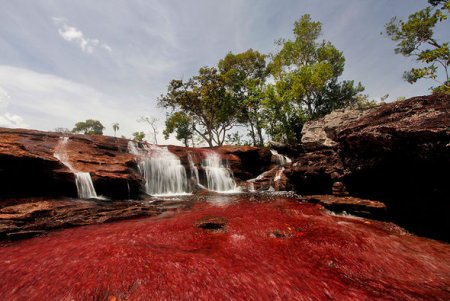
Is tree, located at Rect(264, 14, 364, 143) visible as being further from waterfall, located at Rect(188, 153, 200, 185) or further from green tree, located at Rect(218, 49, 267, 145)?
waterfall, located at Rect(188, 153, 200, 185)

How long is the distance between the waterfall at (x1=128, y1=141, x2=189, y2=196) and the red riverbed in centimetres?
1002

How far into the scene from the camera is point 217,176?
19.3 meters

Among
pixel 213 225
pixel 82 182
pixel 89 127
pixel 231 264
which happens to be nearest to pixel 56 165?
pixel 82 182

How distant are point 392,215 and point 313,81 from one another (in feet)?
69.1

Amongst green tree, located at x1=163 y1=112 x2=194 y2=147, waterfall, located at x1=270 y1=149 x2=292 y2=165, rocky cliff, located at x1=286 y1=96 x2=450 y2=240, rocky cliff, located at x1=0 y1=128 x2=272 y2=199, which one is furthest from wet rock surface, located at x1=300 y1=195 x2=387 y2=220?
green tree, located at x1=163 y1=112 x2=194 y2=147

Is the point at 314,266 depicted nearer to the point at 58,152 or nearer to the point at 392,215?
the point at 392,215

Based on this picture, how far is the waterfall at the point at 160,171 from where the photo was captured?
620 inches

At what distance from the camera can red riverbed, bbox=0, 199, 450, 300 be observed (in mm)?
2854

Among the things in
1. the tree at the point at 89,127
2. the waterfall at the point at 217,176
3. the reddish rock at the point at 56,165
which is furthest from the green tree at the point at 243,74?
the tree at the point at 89,127

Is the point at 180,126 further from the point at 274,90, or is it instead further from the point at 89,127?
the point at 89,127

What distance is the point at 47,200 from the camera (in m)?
8.24

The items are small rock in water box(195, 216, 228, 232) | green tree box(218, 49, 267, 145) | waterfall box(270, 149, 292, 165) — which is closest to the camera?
small rock in water box(195, 216, 228, 232)

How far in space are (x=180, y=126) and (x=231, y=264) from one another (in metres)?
42.2

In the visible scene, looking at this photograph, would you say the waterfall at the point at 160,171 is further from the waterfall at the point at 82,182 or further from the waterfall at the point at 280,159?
the waterfall at the point at 280,159
